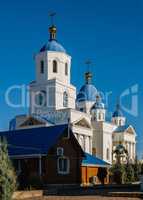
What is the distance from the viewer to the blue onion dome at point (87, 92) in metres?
73.4

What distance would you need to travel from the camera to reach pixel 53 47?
61.8 metres

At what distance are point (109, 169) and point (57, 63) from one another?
767 inches

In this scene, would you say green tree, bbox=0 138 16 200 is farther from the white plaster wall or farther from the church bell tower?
the white plaster wall

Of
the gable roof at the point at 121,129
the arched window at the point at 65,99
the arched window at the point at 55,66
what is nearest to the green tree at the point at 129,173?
the arched window at the point at 65,99

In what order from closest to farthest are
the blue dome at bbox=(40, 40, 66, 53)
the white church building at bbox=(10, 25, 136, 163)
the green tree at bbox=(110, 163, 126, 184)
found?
the green tree at bbox=(110, 163, 126, 184)
the white church building at bbox=(10, 25, 136, 163)
the blue dome at bbox=(40, 40, 66, 53)

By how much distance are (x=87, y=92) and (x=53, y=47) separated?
1455 cm

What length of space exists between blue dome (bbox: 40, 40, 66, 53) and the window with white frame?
2545 cm

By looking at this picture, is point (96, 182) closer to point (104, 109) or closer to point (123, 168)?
point (123, 168)

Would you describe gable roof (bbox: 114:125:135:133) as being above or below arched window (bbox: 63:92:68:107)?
below

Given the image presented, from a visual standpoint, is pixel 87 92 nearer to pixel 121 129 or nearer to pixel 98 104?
pixel 98 104

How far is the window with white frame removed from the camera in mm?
37794

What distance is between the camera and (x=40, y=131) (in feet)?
127

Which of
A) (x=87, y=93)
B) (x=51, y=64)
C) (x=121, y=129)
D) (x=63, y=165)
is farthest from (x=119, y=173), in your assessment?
(x=87, y=93)

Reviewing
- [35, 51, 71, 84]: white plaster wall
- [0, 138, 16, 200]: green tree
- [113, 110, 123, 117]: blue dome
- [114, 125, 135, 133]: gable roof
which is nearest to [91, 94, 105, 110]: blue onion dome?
[114, 125, 135, 133]: gable roof
